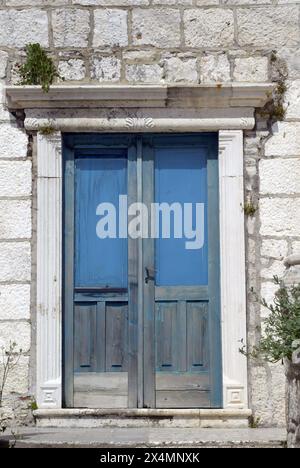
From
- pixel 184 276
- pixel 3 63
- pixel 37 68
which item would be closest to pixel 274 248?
pixel 184 276

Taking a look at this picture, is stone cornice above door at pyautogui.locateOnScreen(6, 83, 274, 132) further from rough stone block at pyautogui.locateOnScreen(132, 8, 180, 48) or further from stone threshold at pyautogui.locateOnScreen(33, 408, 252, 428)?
stone threshold at pyautogui.locateOnScreen(33, 408, 252, 428)

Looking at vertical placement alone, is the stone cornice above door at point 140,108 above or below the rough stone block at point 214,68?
below

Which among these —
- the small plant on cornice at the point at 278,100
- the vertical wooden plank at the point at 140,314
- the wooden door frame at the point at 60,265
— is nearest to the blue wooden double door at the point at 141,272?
the vertical wooden plank at the point at 140,314

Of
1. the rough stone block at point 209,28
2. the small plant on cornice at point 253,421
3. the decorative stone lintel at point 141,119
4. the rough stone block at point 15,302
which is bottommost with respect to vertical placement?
the small plant on cornice at point 253,421

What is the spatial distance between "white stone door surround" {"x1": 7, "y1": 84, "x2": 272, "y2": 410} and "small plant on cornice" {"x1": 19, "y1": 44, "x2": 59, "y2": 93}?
4.5 inches

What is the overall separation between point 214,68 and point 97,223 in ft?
4.59

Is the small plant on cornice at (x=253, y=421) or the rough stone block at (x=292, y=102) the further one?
the rough stone block at (x=292, y=102)

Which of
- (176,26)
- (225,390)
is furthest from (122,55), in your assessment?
(225,390)

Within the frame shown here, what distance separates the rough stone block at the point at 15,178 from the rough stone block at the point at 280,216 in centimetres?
168

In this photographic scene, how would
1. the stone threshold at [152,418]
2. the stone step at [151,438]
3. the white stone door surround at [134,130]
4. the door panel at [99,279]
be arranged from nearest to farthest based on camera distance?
the stone step at [151,438] < the stone threshold at [152,418] < the white stone door surround at [134,130] < the door panel at [99,279]

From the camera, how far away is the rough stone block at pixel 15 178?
6699mm

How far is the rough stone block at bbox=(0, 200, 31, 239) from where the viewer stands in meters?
6.66

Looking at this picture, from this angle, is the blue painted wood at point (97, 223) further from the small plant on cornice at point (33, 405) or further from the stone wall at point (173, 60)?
the small plant on cornice at point (33, 405)
